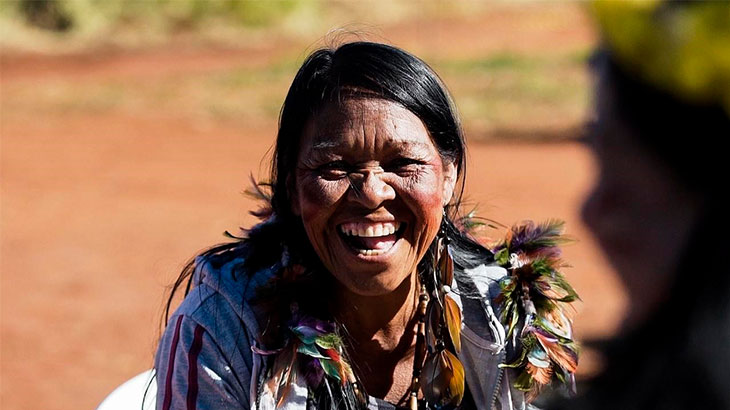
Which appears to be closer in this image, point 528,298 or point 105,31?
point 528,298

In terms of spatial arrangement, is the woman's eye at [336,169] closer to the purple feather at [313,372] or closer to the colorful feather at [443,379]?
the purple feather at [313,372]

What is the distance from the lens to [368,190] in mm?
2818

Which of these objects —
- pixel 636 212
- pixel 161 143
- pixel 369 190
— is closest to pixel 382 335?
pixel 369 190

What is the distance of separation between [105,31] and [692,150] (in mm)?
20430

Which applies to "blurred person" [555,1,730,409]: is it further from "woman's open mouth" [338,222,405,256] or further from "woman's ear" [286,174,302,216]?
"woman's ear" [286,174,302,216]

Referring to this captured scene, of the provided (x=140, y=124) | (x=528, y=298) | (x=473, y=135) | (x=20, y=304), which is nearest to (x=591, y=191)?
(x=528, y=298)

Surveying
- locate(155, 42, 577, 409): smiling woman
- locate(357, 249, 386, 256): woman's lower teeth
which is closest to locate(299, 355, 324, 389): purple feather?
locate(155, 42, 577, 409): smiling woman

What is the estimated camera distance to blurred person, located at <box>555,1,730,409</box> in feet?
3.59

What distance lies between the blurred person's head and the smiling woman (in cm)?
161

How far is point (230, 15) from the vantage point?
21.8m

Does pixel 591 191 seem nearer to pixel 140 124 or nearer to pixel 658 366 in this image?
pixel 658 366

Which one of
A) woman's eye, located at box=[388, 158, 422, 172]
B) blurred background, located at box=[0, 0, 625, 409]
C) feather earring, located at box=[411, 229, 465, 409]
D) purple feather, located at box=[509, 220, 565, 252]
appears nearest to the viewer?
woman's eye, located at box=[388, 158, 422, 172]

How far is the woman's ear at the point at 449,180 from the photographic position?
3.03 meters

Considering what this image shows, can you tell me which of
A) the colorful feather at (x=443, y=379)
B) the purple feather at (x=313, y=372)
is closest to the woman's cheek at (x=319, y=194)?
the purple feather at (x=313, y=372)
